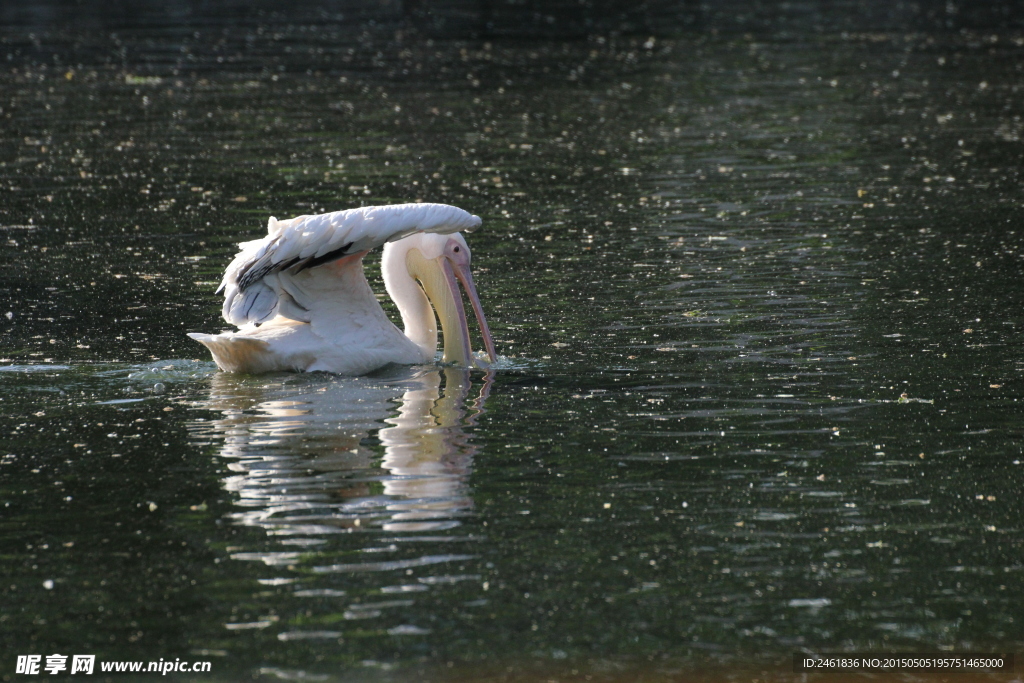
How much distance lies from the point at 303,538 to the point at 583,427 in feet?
6.88

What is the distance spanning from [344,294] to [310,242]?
0.73m

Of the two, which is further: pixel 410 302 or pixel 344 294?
pixel 410 302

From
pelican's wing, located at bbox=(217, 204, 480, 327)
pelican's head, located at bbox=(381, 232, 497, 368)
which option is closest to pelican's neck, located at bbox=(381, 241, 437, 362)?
pelican's head, located at bbox=(381, 232, 497, 368)

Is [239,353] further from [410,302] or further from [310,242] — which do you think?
[410,302]

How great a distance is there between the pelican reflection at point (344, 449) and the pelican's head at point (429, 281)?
14.3 inches

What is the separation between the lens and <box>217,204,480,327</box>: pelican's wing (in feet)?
28.7

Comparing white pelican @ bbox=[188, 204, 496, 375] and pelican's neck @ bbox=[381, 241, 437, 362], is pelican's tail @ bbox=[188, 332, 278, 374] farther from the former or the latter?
pelican's neck @ bbox=[381, 241, 437, 362]

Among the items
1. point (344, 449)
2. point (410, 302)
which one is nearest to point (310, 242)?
point (410, 302)

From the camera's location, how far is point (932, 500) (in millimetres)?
6879

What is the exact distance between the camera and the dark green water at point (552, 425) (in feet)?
18.6

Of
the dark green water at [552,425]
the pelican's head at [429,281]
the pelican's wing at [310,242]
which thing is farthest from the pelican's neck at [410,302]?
the pelican's wing at [310,242]

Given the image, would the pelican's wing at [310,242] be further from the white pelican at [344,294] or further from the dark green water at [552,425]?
the dark green water at [552,425]

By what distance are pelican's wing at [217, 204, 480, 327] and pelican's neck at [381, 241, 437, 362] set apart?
40.2 inches

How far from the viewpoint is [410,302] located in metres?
10.0
